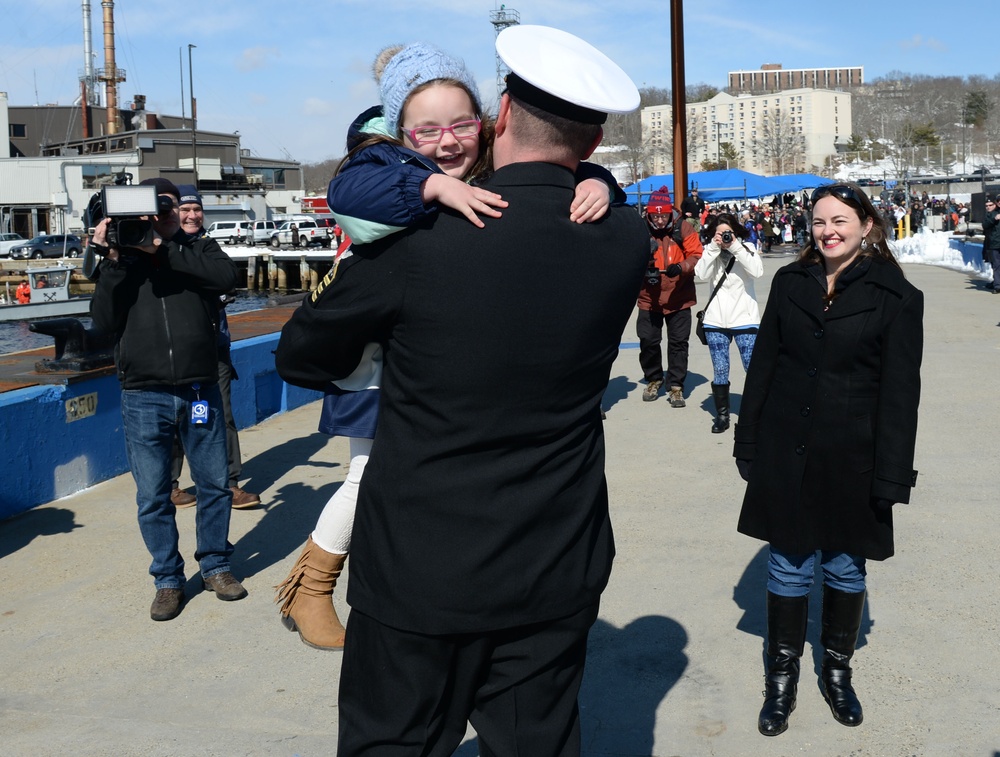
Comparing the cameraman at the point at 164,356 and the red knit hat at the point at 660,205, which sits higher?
the red knit hat at the point at 660,205

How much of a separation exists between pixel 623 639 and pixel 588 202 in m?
2.88

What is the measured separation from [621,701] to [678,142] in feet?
47.6

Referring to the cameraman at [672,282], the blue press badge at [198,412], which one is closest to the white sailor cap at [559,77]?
the blue press badge at [198,412]

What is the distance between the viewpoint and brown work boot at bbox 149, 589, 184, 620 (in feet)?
15.9

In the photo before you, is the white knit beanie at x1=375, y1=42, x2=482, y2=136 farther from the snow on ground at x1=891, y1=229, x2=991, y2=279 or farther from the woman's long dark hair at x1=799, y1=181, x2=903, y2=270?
the snow on ground at x1=891, y1=229, x2=991, y2=279

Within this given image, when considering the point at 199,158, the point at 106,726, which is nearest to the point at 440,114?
the point at 106,726

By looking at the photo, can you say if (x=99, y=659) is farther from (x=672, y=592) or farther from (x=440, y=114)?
(x=440, y=114)

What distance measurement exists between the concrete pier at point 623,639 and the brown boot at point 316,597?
66 centimetres

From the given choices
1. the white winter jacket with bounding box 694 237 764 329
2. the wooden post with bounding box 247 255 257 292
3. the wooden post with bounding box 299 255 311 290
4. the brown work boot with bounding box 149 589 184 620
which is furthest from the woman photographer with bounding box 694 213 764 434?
the wooden post with bounding box 247 255 257 292

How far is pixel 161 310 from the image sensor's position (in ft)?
16.0

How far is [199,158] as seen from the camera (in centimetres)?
8106

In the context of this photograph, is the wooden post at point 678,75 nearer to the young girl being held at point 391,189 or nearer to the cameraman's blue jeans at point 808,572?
the cameraman's blue jeans at point 808,572

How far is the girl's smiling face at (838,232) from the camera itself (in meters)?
→ 3.84

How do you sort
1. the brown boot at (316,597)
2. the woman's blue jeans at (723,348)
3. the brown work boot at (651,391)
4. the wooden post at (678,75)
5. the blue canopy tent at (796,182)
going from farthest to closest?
the blue canopy tent at (796,182)
the wooden post at (678,75)
the brown work boot at (651,391)
the woman's blue jeans at (723,348)
the brown boot at (316,597)
